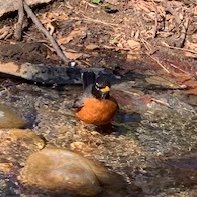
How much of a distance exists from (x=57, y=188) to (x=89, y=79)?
1.64 m

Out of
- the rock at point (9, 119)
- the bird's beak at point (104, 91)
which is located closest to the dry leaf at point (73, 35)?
the bird's beak at point (104, 91)

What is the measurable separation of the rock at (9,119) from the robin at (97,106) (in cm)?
53

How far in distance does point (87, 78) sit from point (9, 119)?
92cm

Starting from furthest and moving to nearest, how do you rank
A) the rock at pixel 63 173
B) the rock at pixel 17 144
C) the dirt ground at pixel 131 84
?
the dirt ground at pixel 131 84, the rock at pixel 17 144, the rock at pixel 63 173

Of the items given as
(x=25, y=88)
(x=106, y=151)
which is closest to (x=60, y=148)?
(x=106, y=151)

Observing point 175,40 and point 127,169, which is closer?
point 127,169

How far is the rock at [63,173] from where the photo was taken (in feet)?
15.1

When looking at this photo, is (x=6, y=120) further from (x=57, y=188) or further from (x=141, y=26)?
(x=141, y=26)

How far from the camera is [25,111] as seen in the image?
5.84m

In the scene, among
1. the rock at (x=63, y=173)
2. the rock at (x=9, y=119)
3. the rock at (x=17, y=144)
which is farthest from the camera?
the rock at (x=9, y=119)

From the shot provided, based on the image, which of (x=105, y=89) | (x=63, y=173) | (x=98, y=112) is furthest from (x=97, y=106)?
(x=63, y=173)

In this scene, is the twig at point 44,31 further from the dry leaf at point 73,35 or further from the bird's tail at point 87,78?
the bird's tail at point 87,78

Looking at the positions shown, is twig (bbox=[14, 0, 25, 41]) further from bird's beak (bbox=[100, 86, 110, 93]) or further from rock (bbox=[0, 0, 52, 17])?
bird's beak (bbox=[100, 86, 110, 93])

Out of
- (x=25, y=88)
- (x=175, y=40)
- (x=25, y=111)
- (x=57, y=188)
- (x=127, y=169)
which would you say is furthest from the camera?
(x=175, y=40)
